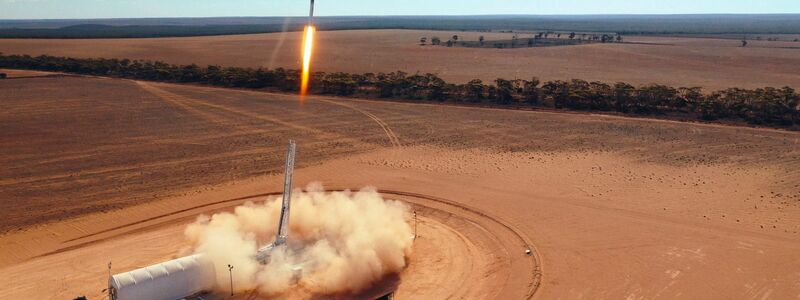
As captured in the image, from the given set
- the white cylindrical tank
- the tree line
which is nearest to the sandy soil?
the tree line

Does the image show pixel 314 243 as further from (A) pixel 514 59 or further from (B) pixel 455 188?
(A) pixel 514 59

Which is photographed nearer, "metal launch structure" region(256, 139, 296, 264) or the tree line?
"metal launch structure" region(256, 139, 296, 264)

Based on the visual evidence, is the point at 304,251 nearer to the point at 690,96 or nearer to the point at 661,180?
the point at 661,180

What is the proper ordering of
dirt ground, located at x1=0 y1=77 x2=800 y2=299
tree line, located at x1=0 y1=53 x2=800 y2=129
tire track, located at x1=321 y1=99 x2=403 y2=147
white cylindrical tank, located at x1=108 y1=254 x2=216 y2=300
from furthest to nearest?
1. tree line, located at x1=0 y1=53 x2=800 y2=129
2. tire track, located at x1=321 y1=99 x2=403 y2=147
3. dirt ground, located at x1=0 y1=77 x2=800 y2=299
4. white cylindrical tank, located at x1=108 y1=254 x2=216 y2=300

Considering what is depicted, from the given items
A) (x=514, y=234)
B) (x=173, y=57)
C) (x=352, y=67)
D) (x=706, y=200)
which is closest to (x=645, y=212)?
(x=706, y=200)

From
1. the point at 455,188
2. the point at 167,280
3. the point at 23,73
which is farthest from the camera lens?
the point at 23,73

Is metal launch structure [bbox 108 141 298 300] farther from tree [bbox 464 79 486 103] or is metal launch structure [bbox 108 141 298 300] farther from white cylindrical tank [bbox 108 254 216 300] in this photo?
tree [bbox 464 79 486 103]

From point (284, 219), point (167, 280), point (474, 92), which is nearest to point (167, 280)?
point (167, 280)
